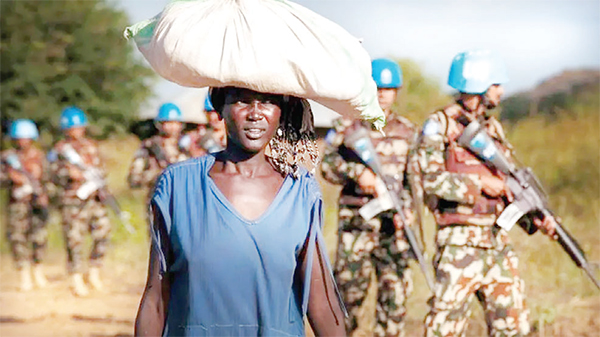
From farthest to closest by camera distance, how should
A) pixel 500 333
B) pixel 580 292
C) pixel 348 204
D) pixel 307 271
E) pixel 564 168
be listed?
1. pixel 564 168
2. pixel 580 292
3. pixel 348 204
4. pixel 500 333
5. pixel 307 271

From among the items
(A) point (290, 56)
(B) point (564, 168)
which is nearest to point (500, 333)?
(A) point (290, 56)

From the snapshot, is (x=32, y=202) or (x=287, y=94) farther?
(x=32, y=202)

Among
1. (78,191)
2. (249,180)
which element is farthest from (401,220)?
(78,191)

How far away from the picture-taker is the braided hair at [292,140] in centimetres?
326

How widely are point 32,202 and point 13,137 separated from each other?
1004 millimetres

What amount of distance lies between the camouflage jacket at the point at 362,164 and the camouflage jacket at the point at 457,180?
1.07 meters

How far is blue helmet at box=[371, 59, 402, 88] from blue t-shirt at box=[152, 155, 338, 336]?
13.8 ft

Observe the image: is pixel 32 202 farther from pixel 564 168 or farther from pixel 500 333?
pixel 564 168

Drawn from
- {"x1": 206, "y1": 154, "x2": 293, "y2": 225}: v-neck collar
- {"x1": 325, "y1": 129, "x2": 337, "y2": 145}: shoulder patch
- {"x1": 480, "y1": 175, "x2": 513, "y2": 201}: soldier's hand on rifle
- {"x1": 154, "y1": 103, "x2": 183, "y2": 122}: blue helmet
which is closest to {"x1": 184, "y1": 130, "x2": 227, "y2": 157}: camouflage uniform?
{"x1": 154, "y1": 103, "x2": 183, "y2": 122}: blue helmet

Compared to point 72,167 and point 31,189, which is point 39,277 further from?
point 72,167

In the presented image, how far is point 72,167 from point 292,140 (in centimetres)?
834

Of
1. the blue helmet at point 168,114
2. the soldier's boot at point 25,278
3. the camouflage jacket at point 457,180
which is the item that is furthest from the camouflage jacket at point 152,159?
the camouflage jacket at point 457,180

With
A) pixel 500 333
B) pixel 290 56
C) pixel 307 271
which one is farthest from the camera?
pixel 500 333

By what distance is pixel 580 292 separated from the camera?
10016 millimetres
